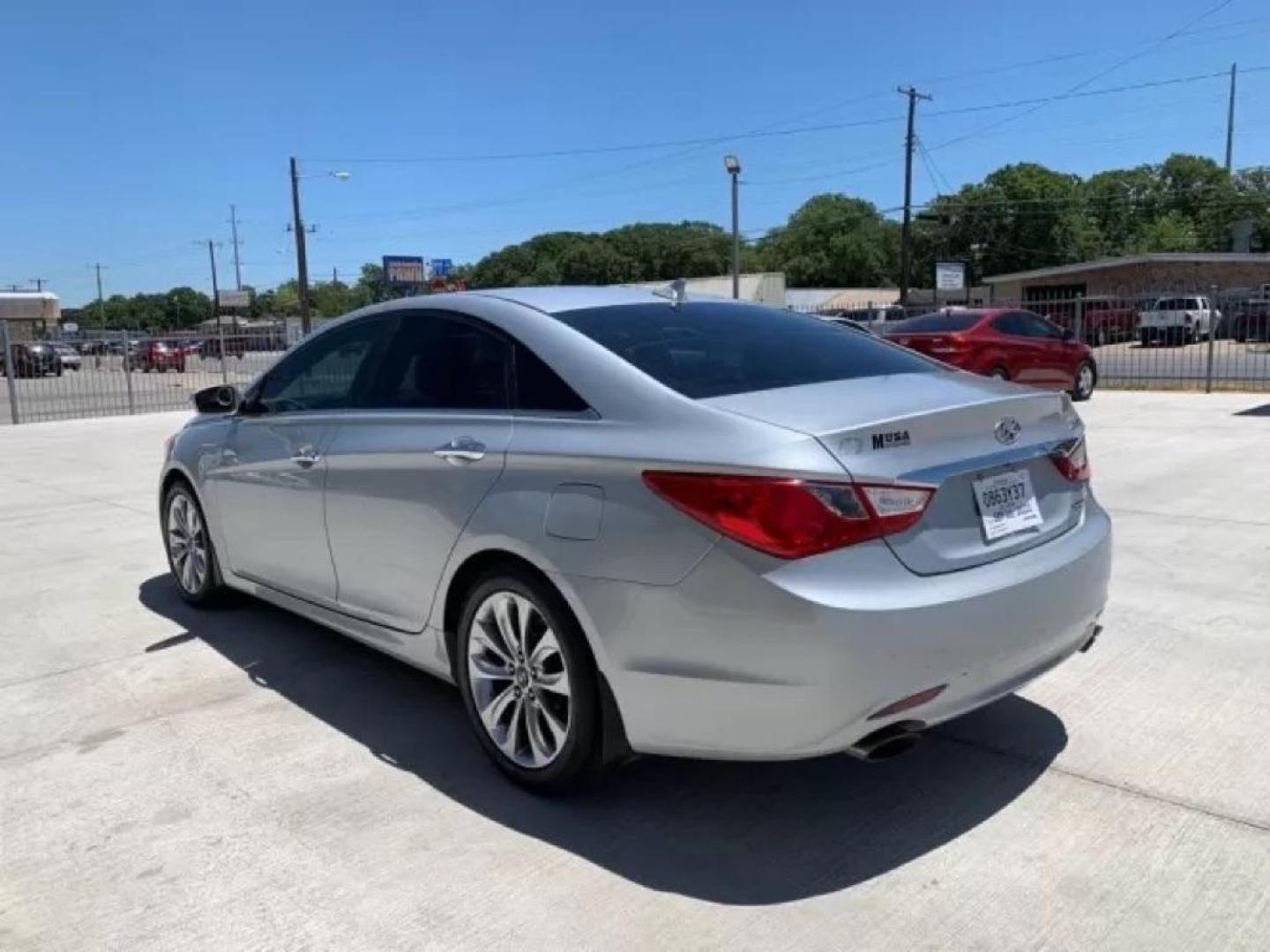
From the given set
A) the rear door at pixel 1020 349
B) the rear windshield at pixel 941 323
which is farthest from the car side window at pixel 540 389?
the rear door at pixel 1020 349

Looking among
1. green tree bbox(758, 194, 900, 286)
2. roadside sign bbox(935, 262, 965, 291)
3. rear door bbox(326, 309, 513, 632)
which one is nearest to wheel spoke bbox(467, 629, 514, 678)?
rear door bbox(326, 309, 513, 632)

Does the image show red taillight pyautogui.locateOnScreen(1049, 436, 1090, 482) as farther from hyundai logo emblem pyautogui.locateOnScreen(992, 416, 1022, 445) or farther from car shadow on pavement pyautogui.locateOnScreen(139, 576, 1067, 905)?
car shadow on pavement pyautogui.locateOnScreen(139, 576, 1067, 905)

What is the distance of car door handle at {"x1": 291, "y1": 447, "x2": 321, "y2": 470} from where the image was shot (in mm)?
4363

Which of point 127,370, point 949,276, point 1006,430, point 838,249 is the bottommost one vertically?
point 127,370

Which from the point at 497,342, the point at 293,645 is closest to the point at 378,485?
the point at 497,342

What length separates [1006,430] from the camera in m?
3.23

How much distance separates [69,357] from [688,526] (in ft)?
112

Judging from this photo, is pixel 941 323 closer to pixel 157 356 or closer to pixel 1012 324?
pixel 1012 324

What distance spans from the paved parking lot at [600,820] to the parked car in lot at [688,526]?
345mm

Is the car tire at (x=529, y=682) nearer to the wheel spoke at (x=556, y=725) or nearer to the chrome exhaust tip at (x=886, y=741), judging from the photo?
the wheel spoke at (x=556, y=725)

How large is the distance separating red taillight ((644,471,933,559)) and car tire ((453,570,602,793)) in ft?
2.06

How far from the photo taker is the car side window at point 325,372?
4.43 metres

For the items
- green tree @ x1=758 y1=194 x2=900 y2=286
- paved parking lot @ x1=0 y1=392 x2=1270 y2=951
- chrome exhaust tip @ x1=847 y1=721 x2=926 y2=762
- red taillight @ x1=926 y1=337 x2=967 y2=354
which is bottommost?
paved parking lot @ x1=0 y1=392 x2=1270 y2=951

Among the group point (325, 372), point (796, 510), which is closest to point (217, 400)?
point (325, 372)
